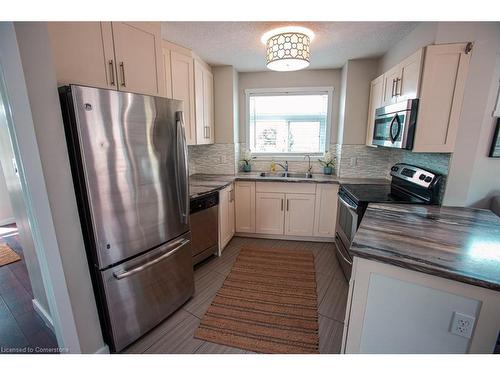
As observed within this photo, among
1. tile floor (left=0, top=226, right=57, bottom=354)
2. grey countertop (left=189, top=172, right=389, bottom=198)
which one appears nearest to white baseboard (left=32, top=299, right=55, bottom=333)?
tile floor (left=0, top=226, right=57, bottom=354)

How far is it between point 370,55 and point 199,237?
9.55 feet

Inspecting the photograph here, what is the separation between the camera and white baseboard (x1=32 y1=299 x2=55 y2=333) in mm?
1758

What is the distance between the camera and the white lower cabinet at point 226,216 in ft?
8.95

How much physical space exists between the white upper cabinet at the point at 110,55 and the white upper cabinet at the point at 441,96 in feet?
6.86

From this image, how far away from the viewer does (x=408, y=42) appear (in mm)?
2127

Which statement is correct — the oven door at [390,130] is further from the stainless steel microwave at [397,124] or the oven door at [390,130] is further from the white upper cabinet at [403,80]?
the white upper cabinet at [403,80]

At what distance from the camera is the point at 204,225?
2.46m

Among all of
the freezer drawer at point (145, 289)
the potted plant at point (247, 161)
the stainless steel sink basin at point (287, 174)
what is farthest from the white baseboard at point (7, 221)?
the stainless steel sink basin at point (287, 174)

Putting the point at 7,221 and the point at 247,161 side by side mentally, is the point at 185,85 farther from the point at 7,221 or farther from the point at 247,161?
the point at 7,221

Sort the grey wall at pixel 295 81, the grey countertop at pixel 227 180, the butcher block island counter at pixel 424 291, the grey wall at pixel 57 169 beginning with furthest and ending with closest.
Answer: the grey wall at pixel 295 81 → the grey countertop at pixel 227 180 → the grey wall at pixel 57 169 → the butcher block island counter at pixel 424 291

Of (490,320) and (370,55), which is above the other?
(370,55)
